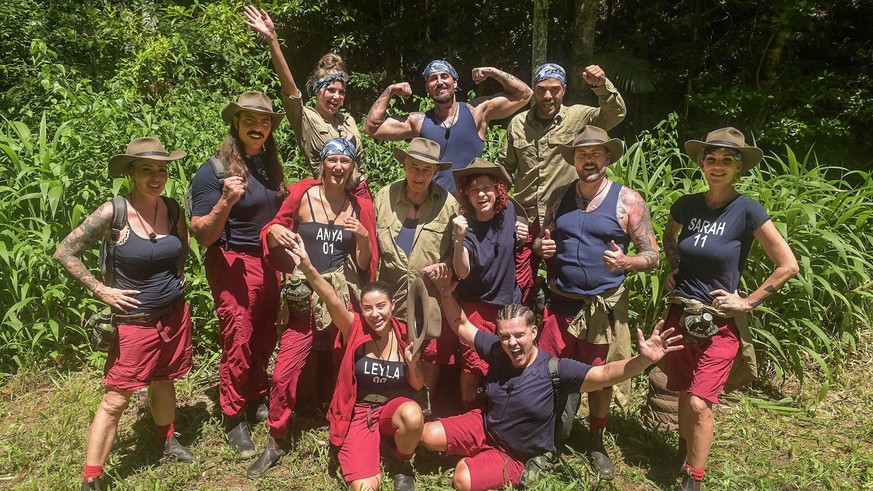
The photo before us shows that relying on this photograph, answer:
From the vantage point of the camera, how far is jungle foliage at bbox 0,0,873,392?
4715 mm

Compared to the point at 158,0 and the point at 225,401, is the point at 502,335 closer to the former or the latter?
the point at 225,401

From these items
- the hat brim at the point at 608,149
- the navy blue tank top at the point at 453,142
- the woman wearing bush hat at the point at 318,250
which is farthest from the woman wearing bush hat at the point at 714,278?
the woman wearing bush hat at the point at 318,250

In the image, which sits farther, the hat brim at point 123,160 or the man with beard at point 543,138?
the man with beard at point 543,138

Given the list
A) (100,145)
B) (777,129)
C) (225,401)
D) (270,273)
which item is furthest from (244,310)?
(777,129)

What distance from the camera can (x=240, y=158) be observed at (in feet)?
12.1

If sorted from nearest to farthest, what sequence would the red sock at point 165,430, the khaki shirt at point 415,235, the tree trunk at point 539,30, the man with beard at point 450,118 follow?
the khaki shirt at point 415,235 < the red sock at point 165,430 < the man with beard at point 450,118 < the tree trunk at point 539,30

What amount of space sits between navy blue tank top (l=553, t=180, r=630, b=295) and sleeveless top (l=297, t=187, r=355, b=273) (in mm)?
1187

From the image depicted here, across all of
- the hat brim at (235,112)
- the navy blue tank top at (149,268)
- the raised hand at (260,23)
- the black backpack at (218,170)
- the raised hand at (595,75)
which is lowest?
the navy blue tank top at (149,268)

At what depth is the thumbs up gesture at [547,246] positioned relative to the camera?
12.1ft

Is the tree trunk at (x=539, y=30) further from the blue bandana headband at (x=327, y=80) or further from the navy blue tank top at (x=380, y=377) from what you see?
the navy blue tank top at (x=380, y=377)

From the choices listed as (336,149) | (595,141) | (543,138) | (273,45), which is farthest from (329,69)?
(595,141)

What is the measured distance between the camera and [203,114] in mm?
5859

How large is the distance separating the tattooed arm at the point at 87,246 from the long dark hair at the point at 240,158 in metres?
0.65

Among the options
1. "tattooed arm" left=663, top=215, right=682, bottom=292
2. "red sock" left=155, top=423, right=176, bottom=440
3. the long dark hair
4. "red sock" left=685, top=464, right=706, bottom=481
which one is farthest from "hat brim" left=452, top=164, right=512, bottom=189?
"red sock" left=155, top=423, right=176, bottom=440
